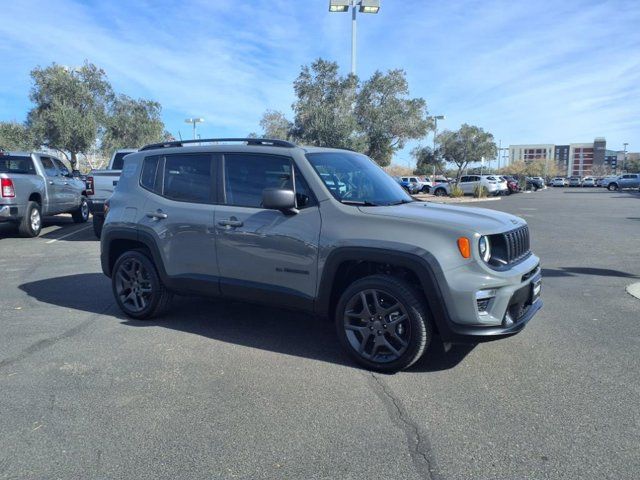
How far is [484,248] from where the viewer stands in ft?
12.9

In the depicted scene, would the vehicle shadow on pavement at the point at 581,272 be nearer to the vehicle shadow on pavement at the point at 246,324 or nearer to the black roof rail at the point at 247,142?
the vehicle shadow on pavement at the point at 246,324

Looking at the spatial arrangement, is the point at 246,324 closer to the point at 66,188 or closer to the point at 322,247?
the point at 322,247

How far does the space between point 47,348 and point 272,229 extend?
2.39 m

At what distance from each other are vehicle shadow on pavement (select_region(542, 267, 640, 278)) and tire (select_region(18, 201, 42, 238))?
11114mm

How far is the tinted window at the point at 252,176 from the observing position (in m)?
4.69

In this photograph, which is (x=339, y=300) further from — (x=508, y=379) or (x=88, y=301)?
(x=88, y=301)

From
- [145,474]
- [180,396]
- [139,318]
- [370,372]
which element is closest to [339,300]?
[370,372]

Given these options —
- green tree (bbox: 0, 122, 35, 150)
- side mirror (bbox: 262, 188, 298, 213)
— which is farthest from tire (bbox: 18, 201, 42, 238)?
green tree (bbox: 0, 122, 35, 150)

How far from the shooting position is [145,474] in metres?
2.84

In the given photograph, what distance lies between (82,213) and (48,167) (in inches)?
103

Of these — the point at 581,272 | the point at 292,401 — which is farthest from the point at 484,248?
the point at 581,272

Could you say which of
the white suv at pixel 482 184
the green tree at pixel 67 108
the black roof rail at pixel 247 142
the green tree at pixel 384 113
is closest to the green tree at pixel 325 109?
the green tree at pixel 384 113

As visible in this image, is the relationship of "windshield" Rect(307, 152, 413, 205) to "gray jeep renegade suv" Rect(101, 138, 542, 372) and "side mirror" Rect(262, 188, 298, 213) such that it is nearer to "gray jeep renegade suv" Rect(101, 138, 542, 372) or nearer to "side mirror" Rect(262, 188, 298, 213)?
"gray jeep renegade suv" Rect(101, 138, 542, 372)

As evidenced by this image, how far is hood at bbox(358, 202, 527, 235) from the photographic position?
398cm
